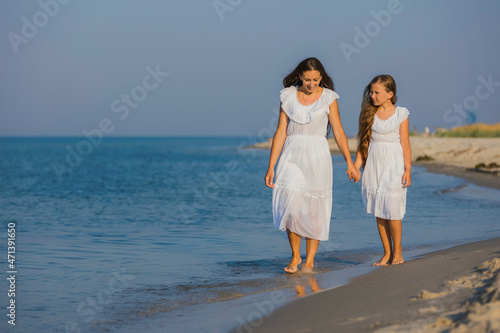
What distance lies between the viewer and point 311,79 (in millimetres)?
5586

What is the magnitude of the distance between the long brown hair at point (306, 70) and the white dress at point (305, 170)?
79mm

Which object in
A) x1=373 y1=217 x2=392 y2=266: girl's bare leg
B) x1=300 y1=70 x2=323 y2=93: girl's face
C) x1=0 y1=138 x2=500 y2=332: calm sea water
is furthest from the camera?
x1=373 y1=217 x2=392 y2=266: girl's bare leg

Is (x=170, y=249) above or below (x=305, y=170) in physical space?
below

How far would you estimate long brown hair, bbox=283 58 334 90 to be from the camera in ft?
18.3

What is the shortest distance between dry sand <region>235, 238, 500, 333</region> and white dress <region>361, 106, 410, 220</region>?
32.3 inches

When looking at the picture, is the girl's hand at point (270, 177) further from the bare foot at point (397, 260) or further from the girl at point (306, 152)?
the bare foot at point (397, 260)

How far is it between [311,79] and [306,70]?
3.8 inches

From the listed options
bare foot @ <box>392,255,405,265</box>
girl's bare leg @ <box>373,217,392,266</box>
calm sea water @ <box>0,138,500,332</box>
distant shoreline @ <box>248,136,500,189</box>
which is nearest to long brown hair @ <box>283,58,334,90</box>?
girl's bare leg @ <box>373,217,392,266</box>

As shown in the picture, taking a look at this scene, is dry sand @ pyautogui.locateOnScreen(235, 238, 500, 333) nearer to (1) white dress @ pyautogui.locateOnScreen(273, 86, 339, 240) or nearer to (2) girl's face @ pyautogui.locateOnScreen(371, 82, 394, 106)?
(1) white dress @ pyautogui.locateOnScreen(273, 86, 339, 240)

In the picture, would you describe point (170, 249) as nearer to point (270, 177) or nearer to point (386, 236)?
point (270, 177)

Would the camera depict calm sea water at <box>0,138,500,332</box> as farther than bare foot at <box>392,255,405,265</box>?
No

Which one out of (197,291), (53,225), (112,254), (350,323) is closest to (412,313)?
(350,323)

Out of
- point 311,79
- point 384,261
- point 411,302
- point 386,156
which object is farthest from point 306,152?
→ point 411,302

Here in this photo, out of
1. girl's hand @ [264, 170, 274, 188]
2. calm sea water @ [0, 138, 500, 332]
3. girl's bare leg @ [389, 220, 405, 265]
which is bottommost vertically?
calm sea water @ [0, 138, 500, 332]
